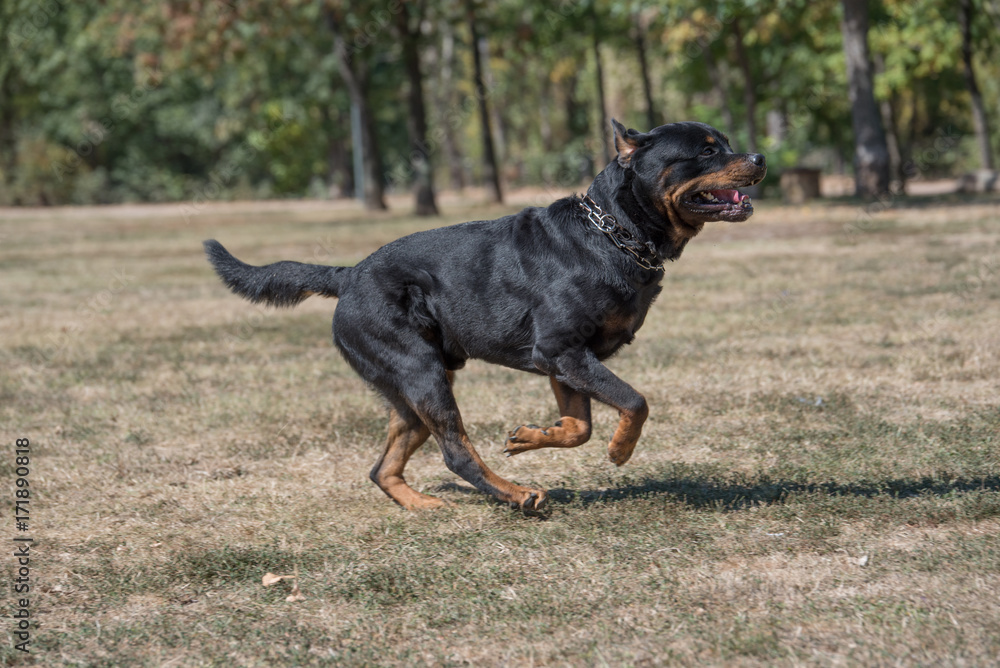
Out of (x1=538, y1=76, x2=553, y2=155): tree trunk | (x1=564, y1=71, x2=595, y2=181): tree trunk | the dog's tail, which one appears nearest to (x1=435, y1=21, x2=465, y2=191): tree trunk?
(x1=538, y1=76, x2=553, y2=155): tree trunk

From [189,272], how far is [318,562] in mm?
13275

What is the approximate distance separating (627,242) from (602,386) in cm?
65

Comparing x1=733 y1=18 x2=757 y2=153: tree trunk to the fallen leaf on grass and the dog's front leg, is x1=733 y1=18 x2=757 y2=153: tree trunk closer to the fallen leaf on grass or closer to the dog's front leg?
the dog's front leg

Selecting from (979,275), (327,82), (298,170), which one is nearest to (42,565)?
(979,275)

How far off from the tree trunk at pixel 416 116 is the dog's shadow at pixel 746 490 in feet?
71.2

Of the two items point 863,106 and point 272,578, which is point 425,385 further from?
point 863,106

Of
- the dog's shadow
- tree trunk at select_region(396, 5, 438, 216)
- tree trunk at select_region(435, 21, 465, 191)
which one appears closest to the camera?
the dog's shadow

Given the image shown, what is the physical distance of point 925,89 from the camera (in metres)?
39.2

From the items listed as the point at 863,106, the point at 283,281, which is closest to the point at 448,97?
the point at 863,106

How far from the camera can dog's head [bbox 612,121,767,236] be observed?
4.78m

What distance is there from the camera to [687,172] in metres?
4.80

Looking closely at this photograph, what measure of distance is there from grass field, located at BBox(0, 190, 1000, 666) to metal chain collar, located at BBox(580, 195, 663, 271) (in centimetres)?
115

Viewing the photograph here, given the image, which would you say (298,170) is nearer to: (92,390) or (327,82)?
(327,82)

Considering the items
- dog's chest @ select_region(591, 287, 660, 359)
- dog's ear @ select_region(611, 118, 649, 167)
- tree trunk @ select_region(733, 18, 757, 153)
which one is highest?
tree trunk @ select_region(733, 18, 757, 153)
